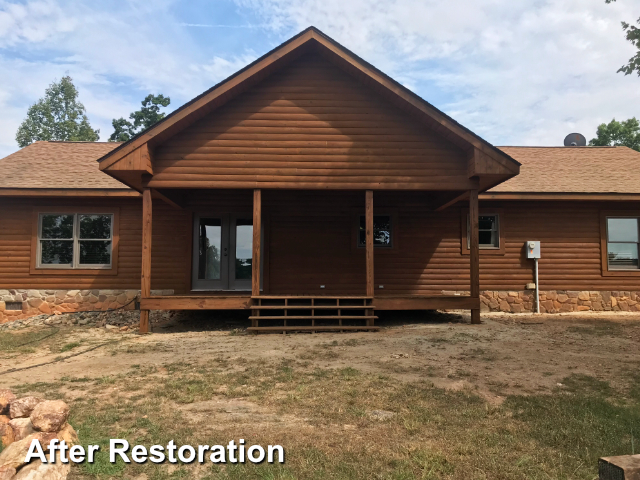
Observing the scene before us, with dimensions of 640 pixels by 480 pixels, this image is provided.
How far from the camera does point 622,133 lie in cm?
3347

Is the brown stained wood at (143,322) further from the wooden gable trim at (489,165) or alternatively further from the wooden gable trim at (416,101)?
the wooden gable trim at (489,165)

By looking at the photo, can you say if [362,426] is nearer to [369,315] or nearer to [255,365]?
[255,365]

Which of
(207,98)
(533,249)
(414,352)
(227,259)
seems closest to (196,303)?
(227,259)

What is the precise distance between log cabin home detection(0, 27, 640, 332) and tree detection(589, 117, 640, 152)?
25351 millimetres

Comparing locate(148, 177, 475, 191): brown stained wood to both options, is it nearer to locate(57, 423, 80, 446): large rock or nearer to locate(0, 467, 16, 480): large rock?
locate(57, 423, 80, 446): large rock

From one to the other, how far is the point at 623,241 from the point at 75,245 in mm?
15380

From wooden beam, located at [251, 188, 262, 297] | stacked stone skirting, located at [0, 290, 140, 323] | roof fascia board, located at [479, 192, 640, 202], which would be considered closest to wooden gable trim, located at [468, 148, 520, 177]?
roof fascia board, located at [479, 192, 640, 202]

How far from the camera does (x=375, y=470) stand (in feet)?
9.51

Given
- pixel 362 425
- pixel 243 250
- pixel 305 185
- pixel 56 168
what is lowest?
pixel 362 425

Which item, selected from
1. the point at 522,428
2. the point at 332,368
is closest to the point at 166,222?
the point at 332,368

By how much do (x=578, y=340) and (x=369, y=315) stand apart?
3.89 m

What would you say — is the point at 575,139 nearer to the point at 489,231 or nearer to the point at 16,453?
the point at 489,231

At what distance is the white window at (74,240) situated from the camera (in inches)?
453

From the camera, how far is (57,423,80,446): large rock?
312cm
